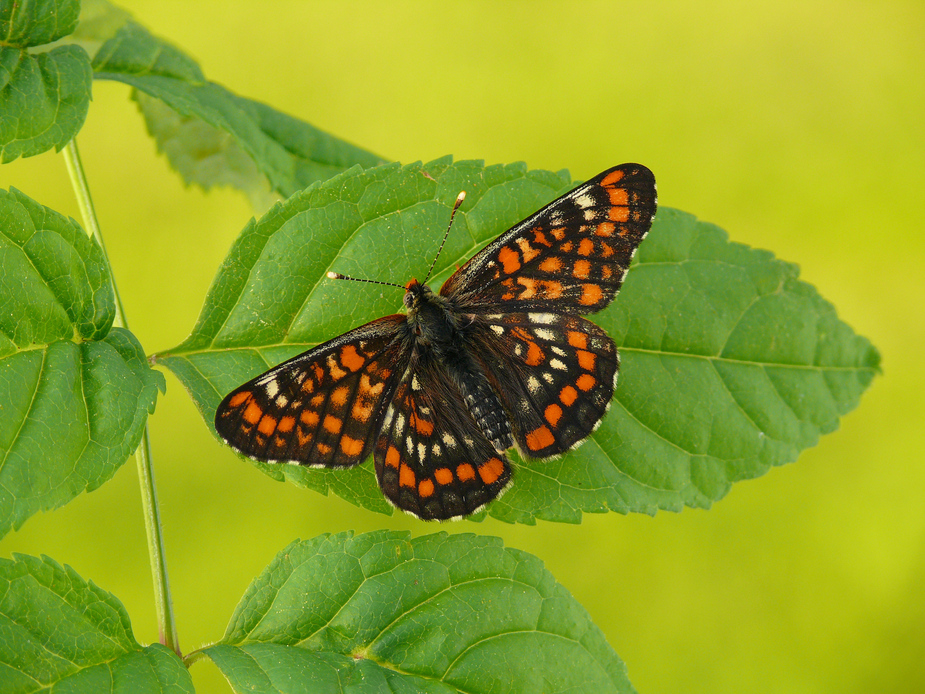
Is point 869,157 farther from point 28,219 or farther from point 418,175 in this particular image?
point 28,219

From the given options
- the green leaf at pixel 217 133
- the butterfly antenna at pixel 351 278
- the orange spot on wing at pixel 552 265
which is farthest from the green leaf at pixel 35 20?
the orange spot on wing at pixel 552 265

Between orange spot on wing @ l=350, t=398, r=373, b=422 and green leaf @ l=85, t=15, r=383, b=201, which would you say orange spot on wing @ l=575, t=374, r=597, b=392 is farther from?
green leaf @ l=85, t=15, r=383, b=201

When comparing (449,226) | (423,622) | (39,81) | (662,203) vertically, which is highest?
(662,203)

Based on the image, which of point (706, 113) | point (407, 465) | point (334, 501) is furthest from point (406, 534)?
point (706, 113)

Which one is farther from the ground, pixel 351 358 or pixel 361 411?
pixel 351 358

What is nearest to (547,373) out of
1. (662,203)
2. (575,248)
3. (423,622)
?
(575,248)

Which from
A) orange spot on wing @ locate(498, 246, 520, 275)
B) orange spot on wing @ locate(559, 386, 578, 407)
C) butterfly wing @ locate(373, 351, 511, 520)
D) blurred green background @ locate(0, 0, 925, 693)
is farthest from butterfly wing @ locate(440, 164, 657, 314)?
blurred green background @ locate(0, 0, 925, 693)

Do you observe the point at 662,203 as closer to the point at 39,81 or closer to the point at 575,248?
the point at 575,248
